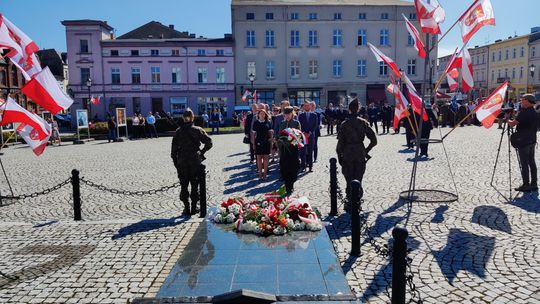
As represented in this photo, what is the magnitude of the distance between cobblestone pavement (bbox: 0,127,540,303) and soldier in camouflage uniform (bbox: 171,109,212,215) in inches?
16.5

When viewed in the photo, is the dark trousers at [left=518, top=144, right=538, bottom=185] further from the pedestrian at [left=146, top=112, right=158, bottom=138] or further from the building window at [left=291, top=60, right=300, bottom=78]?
the building window at [left=291, top=60, right=300, bottom=78]

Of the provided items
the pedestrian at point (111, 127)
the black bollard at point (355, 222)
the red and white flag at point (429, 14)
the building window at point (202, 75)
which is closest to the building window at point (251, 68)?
the building window at point (202, 75)

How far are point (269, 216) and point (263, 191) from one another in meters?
3.71

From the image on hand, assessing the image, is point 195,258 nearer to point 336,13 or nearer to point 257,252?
point 257,252

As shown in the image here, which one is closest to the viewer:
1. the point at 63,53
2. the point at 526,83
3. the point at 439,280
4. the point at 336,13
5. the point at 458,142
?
the point at 439,280

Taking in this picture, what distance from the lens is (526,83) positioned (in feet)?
204

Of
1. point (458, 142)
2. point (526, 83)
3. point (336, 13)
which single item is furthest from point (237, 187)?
point (526, 83)

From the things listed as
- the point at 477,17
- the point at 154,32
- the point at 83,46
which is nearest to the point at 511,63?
the point at 154,32

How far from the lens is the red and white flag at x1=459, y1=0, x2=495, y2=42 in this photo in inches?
328

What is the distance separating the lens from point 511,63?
66.2 meters

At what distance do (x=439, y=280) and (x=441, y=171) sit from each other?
7.67 m

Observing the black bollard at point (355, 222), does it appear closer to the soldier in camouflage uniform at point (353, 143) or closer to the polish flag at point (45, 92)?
the soldier in camouflage uniform at point (353, 143)

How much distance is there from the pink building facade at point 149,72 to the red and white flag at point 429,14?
37600 mm

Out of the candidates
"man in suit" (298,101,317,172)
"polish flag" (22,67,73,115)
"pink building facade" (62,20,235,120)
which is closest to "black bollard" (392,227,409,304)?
"polish flag" (22,67,73,115)
